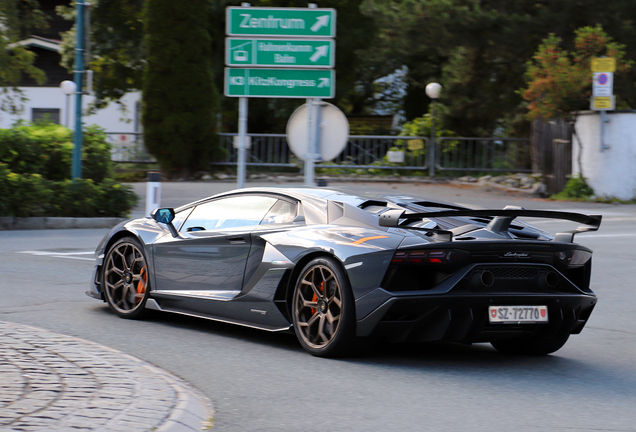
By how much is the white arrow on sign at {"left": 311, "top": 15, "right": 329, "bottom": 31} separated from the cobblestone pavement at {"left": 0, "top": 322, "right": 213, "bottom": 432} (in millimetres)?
9344

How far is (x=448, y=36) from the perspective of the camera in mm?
27016

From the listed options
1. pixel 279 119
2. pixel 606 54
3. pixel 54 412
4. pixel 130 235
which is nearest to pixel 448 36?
pixel 606 54

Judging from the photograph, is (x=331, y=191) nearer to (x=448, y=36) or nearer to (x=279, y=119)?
(x=448, y=36)

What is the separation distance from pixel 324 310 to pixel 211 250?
1316 mm

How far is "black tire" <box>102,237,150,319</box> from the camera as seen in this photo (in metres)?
7.25

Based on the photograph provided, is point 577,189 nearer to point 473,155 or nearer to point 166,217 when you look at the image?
point 473,155

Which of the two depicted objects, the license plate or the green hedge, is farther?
the green hedge

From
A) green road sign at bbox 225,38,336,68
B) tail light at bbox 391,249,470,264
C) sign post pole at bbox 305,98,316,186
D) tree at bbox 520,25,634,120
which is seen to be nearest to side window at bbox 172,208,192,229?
tail light at bbox 391,249,470,264

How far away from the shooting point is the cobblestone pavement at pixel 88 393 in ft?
12.7

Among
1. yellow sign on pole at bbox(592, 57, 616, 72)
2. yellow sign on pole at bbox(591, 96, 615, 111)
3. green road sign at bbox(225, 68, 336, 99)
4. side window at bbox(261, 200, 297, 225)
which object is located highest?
yellow sign on pole at bbox(592, 57, 616, 72)

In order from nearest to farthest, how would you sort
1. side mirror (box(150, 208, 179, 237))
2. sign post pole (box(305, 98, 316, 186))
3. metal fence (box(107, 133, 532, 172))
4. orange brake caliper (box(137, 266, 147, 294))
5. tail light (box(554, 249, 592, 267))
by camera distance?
1. tail light (box(554, 249, 592, 267))
2. side mirror (box(150, 208, 179, 237))
3. orange brake caliper (box(137, 266, 147, 294))
4. sign post pole (box(305, 98, 316, 186))
5. metal fence (box(107, 133, 532, 172))

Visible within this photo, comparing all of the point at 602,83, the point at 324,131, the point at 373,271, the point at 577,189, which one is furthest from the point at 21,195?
the point at 577,189

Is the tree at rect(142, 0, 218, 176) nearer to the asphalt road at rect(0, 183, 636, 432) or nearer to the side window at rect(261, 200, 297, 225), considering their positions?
the asphalt road at rect(0, 183, 636, 432)

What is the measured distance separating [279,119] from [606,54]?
470 inches
